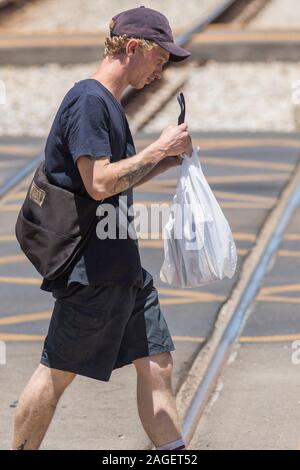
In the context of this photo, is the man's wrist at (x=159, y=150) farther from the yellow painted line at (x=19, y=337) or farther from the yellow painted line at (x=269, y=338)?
the yellow painted line at (x=19, y=337)

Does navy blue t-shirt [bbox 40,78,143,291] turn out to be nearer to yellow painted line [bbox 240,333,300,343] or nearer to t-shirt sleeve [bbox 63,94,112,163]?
t-shirt sleeve [bbox 63,94,112,163]

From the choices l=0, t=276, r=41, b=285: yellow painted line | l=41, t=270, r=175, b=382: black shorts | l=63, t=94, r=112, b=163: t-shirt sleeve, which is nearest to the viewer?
l=63, t=94, r=112, b=163: t-shirt sleeve

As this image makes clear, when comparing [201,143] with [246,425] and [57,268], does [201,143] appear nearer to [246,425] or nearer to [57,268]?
[246,425]

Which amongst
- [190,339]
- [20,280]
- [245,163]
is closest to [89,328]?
[190,339]

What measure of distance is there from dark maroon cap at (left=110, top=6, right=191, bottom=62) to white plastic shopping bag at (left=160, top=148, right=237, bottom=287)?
1.64 feet

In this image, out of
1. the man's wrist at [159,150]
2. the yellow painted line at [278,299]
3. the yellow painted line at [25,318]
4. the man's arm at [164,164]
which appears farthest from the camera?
the yellow painted line at [278,299]

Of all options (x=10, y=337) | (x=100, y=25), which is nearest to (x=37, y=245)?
(x=10, y=337)

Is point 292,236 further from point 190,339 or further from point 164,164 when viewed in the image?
point 164,164

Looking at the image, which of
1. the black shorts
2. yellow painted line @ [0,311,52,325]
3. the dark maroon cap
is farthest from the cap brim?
yellow painted line @ [0,311,52,325]

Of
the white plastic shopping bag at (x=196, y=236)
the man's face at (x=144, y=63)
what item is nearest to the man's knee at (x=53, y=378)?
the white plastic shopping bag at (x=196, y=236)

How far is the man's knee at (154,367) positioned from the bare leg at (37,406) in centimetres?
29

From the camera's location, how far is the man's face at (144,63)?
15.2 feet

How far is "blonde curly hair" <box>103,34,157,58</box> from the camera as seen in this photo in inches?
181
